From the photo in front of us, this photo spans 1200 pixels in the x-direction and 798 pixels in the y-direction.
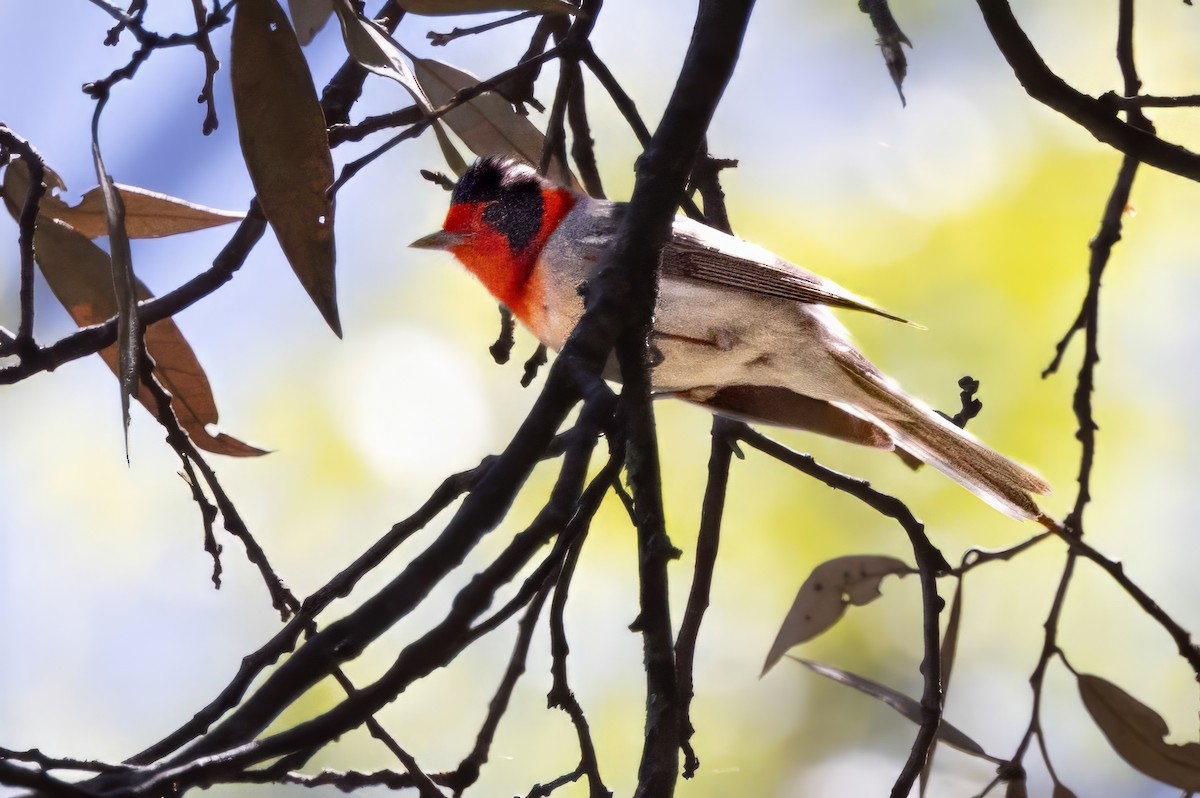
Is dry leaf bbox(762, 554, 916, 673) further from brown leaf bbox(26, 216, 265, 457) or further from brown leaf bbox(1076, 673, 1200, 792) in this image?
brown leaf bbox(26, 216, 265, 457)

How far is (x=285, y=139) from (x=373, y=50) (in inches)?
6.7

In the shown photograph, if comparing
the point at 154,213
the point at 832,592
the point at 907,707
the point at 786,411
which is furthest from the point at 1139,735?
the point at 154,213

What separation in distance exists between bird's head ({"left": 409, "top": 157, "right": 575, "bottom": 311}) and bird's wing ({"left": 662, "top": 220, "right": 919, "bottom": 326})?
0.33 meters

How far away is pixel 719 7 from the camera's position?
1.40 metres

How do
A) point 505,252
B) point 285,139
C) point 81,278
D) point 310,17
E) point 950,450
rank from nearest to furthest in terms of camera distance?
1. point 285,139
2. point 310,17
3. point 81,278
4. point 950,450
5. point 505,252

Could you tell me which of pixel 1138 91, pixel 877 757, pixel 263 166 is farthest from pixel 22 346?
pixel 877 757

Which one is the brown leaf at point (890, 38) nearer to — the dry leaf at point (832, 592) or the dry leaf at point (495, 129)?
the dry leaf at point (495, 129)

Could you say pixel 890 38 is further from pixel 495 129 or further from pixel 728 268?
pixel 495 129

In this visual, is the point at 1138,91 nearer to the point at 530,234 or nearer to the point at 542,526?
the point at 530,234

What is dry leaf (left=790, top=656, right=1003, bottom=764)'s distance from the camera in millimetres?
1996

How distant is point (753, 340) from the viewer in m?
2.34

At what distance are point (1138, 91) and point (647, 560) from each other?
63.7 inches

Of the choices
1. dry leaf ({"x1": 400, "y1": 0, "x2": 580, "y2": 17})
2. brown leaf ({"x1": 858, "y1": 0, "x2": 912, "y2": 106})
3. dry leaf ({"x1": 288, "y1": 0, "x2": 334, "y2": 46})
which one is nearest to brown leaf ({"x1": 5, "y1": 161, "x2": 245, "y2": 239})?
dry leaf ({"x1": 288, "y1": 0, "x2": 334, "y2": 46})

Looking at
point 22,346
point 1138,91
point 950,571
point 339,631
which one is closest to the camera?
point 339,631
